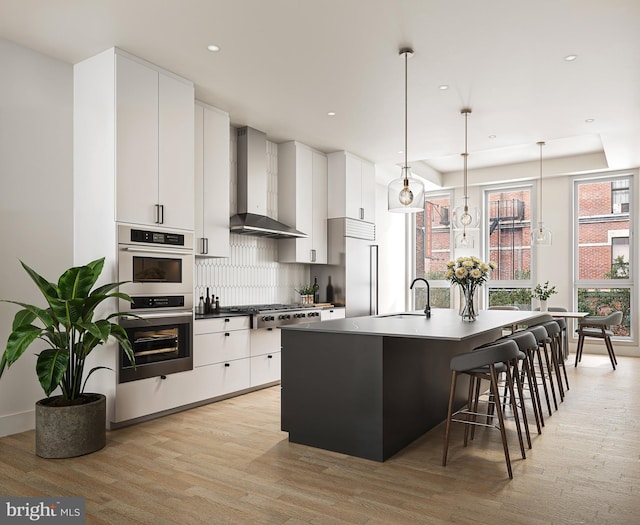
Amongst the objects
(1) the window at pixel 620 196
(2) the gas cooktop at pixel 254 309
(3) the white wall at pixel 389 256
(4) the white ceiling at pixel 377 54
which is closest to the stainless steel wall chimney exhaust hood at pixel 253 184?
(4) the white ceiling at pixel 377 54

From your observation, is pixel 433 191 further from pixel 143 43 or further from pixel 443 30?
pixel 143 43

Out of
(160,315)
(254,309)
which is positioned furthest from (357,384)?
(254,309)

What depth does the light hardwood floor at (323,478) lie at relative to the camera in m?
2.50

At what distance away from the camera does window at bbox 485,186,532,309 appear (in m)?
8.82

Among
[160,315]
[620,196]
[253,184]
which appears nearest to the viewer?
[160,315]

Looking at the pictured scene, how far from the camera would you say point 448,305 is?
31.3 ft

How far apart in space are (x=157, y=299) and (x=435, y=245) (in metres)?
6.70

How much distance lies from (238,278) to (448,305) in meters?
4.96

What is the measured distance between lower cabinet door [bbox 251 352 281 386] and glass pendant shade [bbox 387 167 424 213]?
7.36 ft

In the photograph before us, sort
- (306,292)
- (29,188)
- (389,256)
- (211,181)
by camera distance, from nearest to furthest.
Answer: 1. (29,188)
2. (211,181)
3. (306,292)
4. (389,256)

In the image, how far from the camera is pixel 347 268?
6.91 m

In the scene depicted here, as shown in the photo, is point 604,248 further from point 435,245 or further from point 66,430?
point 66,430

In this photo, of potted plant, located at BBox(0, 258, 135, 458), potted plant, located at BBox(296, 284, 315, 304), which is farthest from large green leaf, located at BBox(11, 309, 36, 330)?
potted plant, located at BBox(296, 284, 315, 304)

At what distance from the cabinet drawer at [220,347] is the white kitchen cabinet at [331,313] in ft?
4.43
